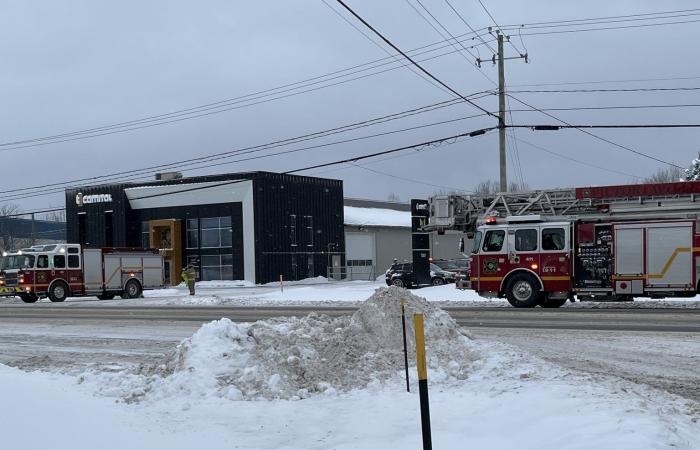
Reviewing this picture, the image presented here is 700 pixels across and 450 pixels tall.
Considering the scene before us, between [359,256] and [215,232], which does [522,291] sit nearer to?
[215,232]

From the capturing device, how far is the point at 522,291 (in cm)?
2116

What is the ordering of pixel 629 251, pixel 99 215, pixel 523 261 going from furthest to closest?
pixel 99 215 → pixel 523 261 → pixel 629 251

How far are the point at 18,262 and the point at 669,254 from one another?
92.6 ft

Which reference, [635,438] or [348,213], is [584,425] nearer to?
[635,438]

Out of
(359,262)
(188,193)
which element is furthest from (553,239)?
(359,262)

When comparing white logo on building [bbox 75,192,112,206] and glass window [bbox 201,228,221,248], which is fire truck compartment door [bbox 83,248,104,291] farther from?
white logo on building [bbox 75,192,112,206]

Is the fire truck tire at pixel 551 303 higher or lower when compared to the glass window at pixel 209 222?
lower

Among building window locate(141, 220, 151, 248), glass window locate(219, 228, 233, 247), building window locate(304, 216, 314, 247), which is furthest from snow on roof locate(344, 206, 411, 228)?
building window locate(141, 220, 151, 248)

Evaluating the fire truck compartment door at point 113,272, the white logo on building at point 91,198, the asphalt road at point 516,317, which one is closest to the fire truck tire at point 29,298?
the fire truck compartment door at point 113,272

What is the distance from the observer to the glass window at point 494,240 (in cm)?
2147

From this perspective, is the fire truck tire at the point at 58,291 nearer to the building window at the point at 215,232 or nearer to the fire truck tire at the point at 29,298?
the fire truck tire at the point at 29,298

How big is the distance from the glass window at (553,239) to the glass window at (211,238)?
113 ft

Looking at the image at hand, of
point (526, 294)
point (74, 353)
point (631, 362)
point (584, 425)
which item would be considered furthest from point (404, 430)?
point (526, 294)

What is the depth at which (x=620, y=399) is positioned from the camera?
6.73 m
